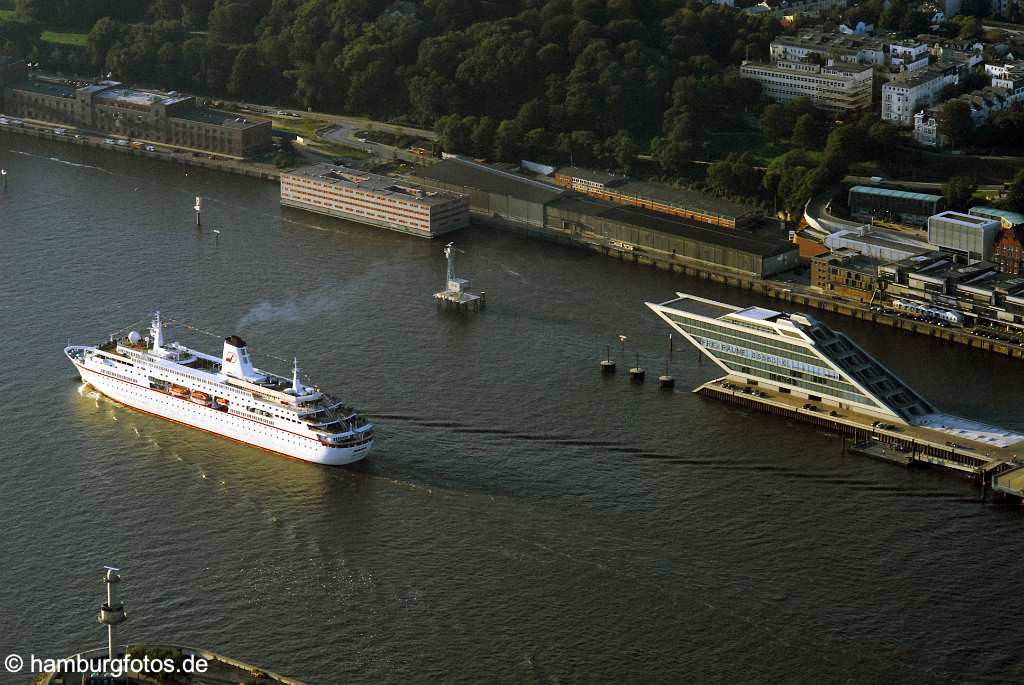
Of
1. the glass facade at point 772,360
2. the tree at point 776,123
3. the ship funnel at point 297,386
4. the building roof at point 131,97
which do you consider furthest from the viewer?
the building roof at point 131,97

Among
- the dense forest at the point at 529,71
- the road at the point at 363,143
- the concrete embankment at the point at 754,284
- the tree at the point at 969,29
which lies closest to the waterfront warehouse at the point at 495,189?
the concrete embankment at the point at 754,284

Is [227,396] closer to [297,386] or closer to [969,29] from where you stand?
[297,386]

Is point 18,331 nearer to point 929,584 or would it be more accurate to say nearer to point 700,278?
point 700,278

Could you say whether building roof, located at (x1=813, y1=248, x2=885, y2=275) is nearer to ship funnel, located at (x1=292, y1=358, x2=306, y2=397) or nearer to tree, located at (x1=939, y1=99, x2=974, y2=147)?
tree, located at (x1=939, y1=99, x2=974, y2=147)

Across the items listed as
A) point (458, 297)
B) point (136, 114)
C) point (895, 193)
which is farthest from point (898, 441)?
point (136, 114)

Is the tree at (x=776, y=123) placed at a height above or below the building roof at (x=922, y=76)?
below

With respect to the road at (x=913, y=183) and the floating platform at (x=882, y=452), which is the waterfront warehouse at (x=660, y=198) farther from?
the floating platform at (x=882, y=452)

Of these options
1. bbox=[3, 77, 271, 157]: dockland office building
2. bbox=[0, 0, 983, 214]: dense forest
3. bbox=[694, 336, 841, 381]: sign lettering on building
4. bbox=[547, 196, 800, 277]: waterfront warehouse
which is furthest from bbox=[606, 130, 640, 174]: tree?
bbox=[694, 336, 841, 381]: sign lettering on building
